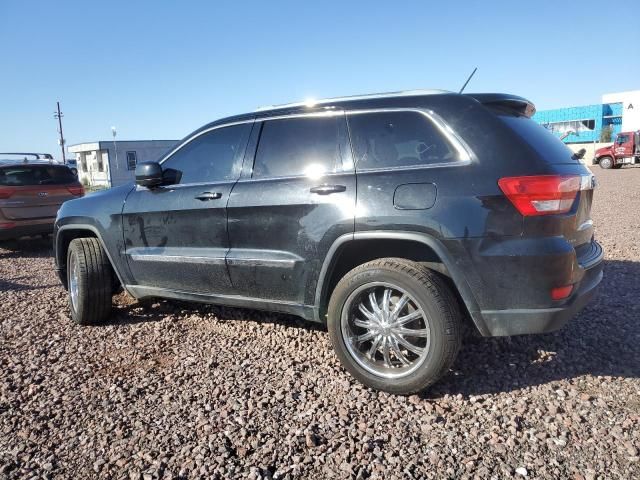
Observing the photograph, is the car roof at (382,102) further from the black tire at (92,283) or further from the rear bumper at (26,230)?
the rear bumper at (26,230)

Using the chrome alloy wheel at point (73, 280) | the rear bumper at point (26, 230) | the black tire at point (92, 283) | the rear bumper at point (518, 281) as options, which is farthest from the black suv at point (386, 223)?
the rear bumper at point (26, 230)

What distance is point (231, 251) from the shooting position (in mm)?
3541

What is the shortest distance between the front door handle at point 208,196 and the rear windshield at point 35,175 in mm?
6088

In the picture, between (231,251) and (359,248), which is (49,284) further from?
(359,248)

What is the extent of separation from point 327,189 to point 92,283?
2547 millimetres

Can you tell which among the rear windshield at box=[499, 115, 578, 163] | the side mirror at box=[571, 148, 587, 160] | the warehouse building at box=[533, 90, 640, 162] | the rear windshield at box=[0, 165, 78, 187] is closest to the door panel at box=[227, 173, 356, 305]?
→ the rear windshield at box=[499, 115, 578, 163]

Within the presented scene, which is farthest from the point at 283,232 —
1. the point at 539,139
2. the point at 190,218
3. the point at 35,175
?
the point at 35,175

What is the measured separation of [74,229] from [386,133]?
324 cm

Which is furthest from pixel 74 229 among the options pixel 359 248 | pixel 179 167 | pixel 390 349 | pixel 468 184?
pixel 468 184

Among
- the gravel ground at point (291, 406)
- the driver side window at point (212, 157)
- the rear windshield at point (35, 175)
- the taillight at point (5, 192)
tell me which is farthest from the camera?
the rear windshield at point (35, 175)

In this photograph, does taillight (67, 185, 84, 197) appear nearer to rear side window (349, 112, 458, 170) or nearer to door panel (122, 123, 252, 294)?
door panel (122, 123, 252, 294)

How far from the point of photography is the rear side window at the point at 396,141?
2893mm

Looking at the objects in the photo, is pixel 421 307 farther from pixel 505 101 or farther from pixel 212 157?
pixel 212 157

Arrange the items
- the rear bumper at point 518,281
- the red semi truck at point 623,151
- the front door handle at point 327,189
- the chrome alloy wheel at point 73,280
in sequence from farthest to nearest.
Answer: the red semi truck at point 623,151 < the chrome alloy wheel at point 73,280 < the front door handle at point 327,189 < the rear bumper at point 518,281
